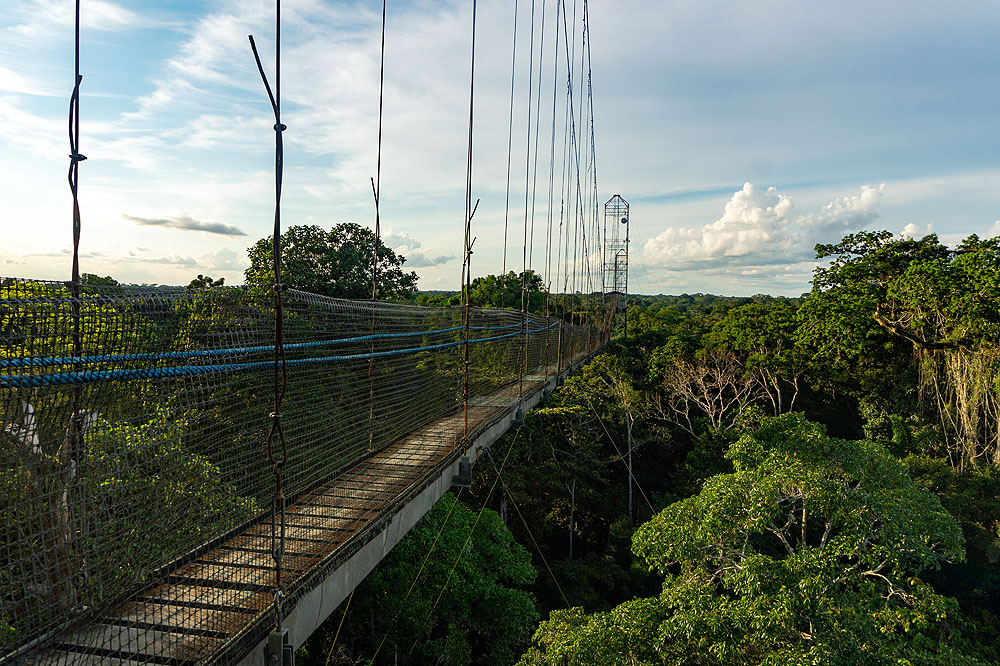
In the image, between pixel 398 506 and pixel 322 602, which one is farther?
pixel 398 506

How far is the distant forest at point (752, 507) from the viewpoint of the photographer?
19.5ft

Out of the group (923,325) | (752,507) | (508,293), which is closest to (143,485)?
(752,507)

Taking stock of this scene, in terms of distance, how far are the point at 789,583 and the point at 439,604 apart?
4886 millimetres

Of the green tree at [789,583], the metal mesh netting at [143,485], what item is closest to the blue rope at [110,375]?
the metal mesh netting at [143,485]

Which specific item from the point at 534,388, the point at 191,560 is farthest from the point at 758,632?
the point at 191,560

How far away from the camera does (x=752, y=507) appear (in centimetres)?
680

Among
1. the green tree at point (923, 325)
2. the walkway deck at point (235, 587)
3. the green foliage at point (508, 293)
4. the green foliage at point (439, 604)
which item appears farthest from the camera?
the green foliage at point (508, 293)

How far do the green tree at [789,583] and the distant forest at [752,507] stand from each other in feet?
0.09

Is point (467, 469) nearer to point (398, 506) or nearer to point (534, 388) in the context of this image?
point (398, 506)

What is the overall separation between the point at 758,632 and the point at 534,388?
10.1 feet

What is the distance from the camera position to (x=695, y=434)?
52.5ft

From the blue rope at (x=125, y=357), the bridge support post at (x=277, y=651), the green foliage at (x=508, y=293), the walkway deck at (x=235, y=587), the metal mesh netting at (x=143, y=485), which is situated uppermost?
the green foliage at (x=508, y=293)

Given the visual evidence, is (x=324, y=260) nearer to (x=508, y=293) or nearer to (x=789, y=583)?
(x=789, y=583)

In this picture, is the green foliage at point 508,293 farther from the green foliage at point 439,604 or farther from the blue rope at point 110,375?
the blue rope at point 110,375
